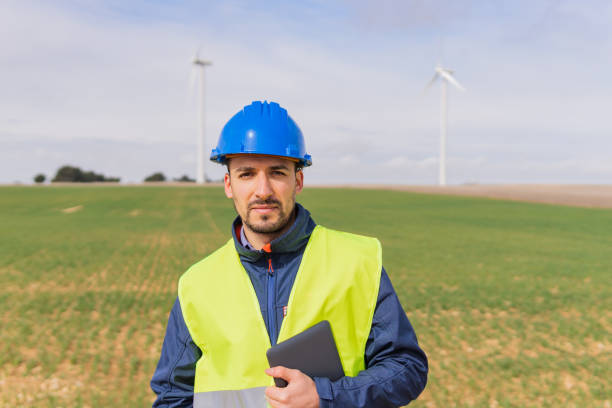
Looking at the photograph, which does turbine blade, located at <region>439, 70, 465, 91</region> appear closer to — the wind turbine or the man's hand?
the wind turbine

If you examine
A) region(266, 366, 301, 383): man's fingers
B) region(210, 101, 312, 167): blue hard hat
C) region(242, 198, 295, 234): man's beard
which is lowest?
region(266, 366, 301, 383): man's fingers

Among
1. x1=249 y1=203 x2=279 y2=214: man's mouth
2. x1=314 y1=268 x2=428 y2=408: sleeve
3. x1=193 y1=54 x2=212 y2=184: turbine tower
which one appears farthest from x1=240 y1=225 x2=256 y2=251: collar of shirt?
x1=193 y1=54 x2=212 y2=184: turbine tower

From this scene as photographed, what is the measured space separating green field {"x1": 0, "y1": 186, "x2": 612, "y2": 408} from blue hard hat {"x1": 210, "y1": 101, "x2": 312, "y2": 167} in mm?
4728

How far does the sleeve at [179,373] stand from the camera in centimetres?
225

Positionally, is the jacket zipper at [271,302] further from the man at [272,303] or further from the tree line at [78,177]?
the tree line at [78,177]

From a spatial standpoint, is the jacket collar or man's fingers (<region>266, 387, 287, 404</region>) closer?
man's fingers (<region>266, 387, 287, 404</region>)

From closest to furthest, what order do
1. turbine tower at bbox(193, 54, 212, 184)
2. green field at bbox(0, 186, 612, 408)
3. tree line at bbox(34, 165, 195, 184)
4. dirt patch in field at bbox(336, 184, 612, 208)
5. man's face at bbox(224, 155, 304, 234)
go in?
man's face at bbox(224, 155, 304, 234) < green field at bbox(0, 186, 612, 408) < dirt patch in field at bbox(336, 184, 612, 208) < turbine tower at bbox(193, 54, 212, 184) < tree line at bbox(34, 165, 195, 184)

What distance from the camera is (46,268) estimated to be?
47.8 ft

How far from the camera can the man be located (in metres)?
2.18

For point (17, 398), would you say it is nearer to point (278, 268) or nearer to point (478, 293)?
point (278, 268)

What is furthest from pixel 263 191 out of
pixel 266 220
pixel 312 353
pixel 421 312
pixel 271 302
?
pixel 421 312

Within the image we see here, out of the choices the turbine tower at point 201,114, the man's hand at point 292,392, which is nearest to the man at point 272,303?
the man's hand at point 292,392

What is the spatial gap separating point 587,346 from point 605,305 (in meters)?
3.30

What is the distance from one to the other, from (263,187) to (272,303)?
556 millimetres
